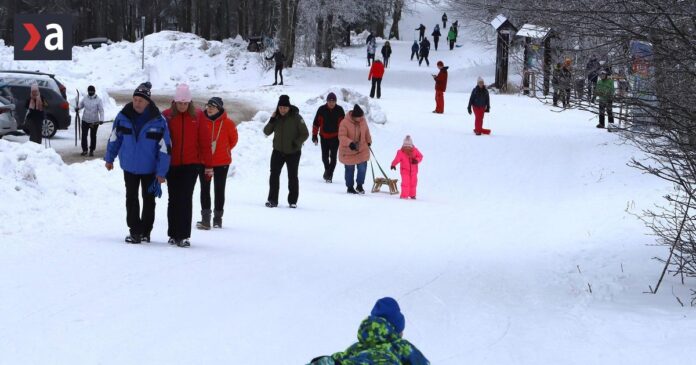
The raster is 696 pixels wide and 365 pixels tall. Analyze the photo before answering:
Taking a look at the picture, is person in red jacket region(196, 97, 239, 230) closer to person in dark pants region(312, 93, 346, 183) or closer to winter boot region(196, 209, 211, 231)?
winter boot region(196, 209, 211, 231)

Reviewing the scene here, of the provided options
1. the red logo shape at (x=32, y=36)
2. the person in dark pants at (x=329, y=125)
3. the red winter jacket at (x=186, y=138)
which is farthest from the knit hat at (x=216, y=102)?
the red logo shape at (x=32, y=36)

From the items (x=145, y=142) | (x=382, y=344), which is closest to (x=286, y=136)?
(x=145, y=142)

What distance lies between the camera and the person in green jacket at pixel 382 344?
491 cm

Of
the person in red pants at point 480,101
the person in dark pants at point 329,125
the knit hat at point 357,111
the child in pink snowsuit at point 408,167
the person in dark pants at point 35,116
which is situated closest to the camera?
the child in pink snowsuit at point 408,167

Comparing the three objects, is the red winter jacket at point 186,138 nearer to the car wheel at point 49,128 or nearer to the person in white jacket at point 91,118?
the person in white jacket at point 91,118

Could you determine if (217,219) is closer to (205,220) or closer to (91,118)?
(205,220)

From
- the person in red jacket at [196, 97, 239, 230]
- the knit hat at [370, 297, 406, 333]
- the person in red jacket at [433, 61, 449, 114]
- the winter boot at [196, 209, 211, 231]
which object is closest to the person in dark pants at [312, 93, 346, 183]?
the person in red jacket at [196, 97, 239, 230]

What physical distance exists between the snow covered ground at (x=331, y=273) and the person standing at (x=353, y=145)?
452 mm

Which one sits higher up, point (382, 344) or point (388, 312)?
point (388, 312)

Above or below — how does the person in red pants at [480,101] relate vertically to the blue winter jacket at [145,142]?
above

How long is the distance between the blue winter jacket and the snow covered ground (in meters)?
0.94

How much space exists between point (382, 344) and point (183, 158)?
6.82 metres

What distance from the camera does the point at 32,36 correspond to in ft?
102

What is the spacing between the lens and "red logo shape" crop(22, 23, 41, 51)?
29592 millimetres
